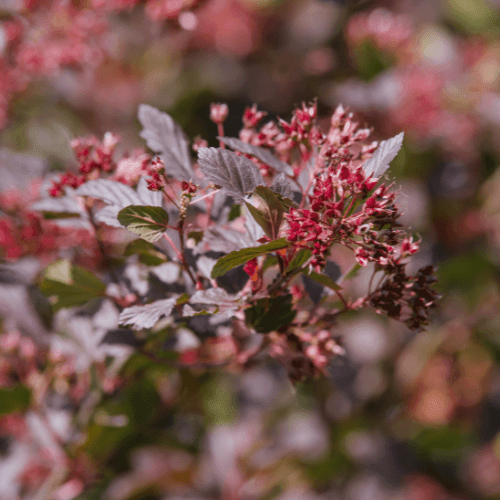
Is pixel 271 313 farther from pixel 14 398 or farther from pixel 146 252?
pixel 14 398

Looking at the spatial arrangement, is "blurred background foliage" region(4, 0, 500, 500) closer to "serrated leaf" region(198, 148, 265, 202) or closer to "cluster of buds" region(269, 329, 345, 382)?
"cluster of buds" region(269, 329, 345, 382)

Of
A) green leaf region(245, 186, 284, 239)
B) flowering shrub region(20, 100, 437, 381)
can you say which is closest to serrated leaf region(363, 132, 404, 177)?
flowering shrub region(20, 100, 437, 381)

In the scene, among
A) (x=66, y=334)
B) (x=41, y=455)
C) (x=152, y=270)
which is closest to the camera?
(x=152, y=270)

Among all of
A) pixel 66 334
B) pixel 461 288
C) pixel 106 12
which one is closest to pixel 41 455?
pixel 66 334

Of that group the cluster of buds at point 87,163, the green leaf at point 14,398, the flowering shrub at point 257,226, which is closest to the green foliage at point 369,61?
the flowering shrub at point 257,226

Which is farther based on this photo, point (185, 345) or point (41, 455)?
point (41, 455)

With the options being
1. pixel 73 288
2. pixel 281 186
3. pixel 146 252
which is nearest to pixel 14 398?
pixel 73 288

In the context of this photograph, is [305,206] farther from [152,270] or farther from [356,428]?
[356,428]
